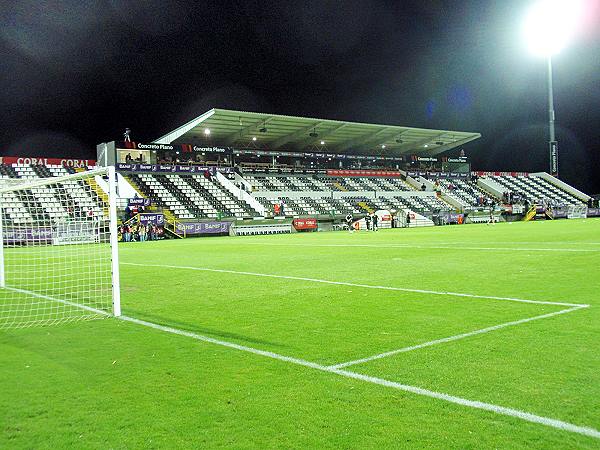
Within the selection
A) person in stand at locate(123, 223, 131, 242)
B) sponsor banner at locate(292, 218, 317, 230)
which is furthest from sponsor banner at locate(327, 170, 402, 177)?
person in stand at locate(123, 223, 131, 242)

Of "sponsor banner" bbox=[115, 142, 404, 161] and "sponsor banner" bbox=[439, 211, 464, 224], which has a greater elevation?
"sponsor banner" bbox=[115, 142, 404, 161]

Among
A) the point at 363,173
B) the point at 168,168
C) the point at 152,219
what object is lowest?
the point at 152,219

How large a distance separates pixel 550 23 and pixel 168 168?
35505 mm

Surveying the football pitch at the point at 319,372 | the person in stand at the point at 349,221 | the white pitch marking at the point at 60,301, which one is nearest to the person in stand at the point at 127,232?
the person in stand at the point at 349,221

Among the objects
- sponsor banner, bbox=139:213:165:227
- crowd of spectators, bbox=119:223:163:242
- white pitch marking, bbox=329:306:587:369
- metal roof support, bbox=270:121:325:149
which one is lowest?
white pitch marking, bbox=329:306:587:369

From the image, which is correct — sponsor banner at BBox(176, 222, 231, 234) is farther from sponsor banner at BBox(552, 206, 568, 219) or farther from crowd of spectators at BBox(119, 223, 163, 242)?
sponsor banner at BBox(552, 206, 568, 219)

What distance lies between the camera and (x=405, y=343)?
15.9 feet

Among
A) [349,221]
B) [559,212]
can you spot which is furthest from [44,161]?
[559,212]

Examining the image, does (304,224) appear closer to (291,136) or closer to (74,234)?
(291,136)

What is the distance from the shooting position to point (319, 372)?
403 centimetres

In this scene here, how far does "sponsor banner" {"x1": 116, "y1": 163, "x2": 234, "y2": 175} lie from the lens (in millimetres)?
42675

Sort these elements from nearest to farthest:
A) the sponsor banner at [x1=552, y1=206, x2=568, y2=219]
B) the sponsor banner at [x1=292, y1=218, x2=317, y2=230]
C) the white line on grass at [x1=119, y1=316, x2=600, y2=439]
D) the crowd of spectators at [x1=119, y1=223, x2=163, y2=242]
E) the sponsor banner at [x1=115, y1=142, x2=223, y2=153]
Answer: the white line on grass at [x1=119, y1=316, x2=600, y2=439]
the crowd of spectators at [x1=119, y1=223, x2=163, y2=242]
the sponsor banner at [x1=292, y1=218, x2=317, y2=230]
the sponsor banner at [x1=115, y1=142, x2=223, y2=153]
the sponsor banner at [x1=552, y1=206, x2=568, y2=219]

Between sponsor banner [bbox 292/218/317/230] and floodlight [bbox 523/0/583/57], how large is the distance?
25041 mm

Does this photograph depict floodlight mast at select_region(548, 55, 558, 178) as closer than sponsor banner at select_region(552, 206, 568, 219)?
No
